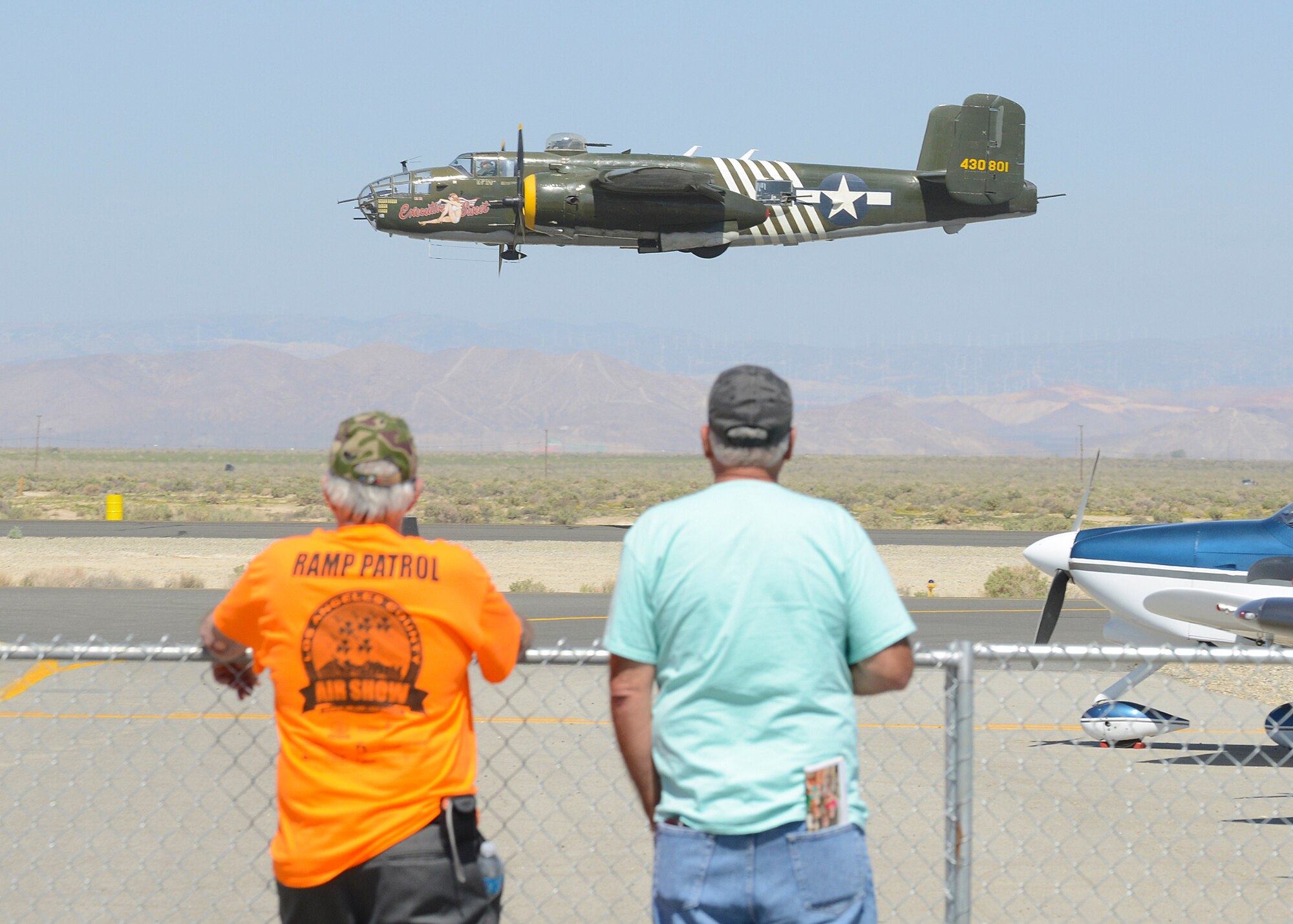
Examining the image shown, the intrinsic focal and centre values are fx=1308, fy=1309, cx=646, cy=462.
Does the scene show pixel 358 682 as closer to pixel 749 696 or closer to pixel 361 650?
pixel 361 650

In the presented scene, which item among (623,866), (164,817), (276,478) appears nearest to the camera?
(623,866)

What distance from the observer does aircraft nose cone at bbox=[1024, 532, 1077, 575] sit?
1124cm

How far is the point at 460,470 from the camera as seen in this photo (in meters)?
114

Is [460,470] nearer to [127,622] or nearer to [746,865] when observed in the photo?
[127,622]

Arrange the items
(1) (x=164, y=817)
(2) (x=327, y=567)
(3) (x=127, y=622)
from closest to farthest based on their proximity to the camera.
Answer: (2) (x=327, y=567) < (1) (x=164, y=817) < (3) (x=127, y=622)

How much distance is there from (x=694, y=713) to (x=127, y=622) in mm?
14932

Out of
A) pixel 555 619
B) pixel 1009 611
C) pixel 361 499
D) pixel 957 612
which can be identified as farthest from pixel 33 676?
pixel 1009 611

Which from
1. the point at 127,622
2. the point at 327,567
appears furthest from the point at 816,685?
the point at 127,622

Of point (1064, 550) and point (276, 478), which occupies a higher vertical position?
point (1064, 550)

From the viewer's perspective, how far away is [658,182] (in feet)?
76.1

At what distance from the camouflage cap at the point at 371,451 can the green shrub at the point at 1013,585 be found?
1992cm

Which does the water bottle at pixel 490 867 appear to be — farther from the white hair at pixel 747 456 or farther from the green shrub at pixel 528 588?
the green shrub at pixel 528 588

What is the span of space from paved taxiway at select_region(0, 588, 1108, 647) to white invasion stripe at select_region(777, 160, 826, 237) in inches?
304

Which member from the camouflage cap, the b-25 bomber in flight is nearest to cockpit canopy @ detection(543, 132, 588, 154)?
the b-25 bomber in flight
